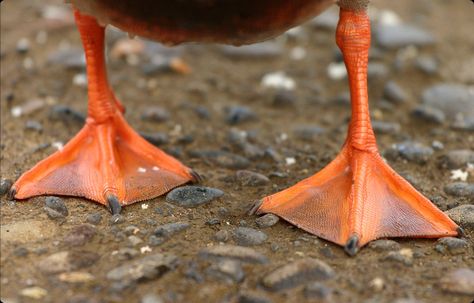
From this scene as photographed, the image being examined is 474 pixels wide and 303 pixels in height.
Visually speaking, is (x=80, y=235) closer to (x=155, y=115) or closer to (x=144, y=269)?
(x=144, y=269)

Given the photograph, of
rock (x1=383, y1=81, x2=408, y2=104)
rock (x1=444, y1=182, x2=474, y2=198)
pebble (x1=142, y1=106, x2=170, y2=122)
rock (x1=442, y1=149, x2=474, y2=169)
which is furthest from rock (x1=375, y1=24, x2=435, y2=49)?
rock (x1=444, y1=182, x2=474, y2=198)

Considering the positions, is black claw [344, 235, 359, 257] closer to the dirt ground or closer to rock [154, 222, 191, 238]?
the dirt ground

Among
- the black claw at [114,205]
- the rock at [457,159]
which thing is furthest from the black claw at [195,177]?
the rock at [457,159]

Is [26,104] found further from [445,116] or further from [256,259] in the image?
[445,116]

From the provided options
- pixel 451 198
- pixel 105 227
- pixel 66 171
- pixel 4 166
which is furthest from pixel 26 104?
pixel 451 198

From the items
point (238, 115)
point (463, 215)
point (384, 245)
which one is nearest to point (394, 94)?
point (238, 115)

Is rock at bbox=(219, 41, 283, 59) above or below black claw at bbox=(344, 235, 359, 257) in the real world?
above

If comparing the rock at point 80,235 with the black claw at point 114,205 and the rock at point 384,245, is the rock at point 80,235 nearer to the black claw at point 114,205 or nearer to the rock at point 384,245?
the black claw at point 114,205
